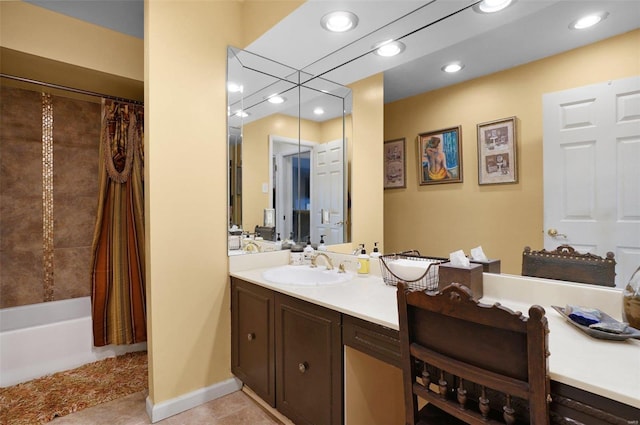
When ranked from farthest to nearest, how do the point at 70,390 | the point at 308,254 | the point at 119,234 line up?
the point at 119,234 → the point at 308,254 → the point at 70,390

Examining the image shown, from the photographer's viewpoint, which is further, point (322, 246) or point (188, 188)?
point (322, 246)

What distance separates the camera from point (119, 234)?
275 centimetres

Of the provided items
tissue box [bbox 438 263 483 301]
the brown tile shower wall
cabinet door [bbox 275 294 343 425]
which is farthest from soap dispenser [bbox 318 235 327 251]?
the brown tile shower wall

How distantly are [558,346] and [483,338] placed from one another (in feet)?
1.13

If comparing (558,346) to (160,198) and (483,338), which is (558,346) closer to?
(483,338)

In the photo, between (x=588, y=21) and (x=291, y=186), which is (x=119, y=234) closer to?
(x=291, y=186)

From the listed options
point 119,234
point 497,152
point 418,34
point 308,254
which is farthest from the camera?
point 119,234

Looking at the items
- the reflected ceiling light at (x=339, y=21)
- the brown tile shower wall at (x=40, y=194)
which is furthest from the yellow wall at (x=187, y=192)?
the brown tile shower wall at (x=40, y=194)

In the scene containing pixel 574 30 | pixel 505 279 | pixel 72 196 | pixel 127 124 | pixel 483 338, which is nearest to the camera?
pixel 483 338

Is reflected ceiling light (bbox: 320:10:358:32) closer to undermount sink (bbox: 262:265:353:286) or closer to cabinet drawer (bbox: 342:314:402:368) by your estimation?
undermount sink (bbox: 262:265:353:286)

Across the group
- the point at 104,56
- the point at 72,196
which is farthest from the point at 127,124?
the point at 72,196

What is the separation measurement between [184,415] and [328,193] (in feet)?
5.63

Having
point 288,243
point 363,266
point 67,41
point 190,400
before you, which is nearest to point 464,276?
point 363,266

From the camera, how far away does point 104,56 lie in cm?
237
